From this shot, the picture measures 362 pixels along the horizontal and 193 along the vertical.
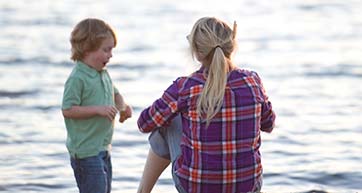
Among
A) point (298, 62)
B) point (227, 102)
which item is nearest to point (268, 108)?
point (227, 102)

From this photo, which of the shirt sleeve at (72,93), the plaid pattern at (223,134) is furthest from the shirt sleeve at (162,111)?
the shirt sleeve at (72,93)

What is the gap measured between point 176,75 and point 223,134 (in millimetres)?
6375

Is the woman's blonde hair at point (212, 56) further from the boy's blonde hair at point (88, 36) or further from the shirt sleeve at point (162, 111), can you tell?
the boy's blonde hair at point (88, 36)

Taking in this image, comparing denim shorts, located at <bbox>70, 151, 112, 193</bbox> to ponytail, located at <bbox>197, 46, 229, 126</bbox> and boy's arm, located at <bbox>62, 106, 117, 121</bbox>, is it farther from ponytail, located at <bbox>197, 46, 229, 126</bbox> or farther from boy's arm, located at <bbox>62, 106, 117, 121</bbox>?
ponytail, located at <bbox>197, 46, 229, 126</bbox>

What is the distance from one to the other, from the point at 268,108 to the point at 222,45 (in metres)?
0.46

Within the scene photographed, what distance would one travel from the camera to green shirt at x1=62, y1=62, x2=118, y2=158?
6.29 meters

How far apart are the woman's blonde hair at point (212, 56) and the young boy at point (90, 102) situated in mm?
581

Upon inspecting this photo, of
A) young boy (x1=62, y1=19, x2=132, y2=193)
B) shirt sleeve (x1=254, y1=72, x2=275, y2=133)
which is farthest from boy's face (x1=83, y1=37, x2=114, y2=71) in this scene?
shirt sleeve (x1=254, y1=72, x2=275, y2=133)

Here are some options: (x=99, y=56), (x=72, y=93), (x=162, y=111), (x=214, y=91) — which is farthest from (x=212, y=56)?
(x=72, y=93)

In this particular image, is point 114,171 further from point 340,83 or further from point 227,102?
point 340,83

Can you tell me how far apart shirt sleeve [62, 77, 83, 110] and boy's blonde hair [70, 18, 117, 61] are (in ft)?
0.59

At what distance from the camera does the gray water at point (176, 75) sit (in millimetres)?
8469

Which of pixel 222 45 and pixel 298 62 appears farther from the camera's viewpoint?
pixel 298 62

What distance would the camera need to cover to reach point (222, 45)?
6.01 meters
